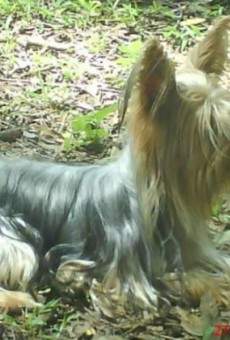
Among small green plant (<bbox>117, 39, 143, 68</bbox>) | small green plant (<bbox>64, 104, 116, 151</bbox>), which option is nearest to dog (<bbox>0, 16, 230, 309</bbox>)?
small green plant (<bbox>64, 104, 116, 151</bbox>)

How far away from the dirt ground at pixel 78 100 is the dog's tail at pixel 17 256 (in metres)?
0.10

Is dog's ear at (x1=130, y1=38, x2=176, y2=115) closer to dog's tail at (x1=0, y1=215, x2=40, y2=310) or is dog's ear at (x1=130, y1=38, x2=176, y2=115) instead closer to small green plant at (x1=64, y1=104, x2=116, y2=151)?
dog's tail at (x1=0, y1=215, x2=40, y2=310)

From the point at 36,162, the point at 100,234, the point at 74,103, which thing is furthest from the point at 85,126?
the point at 100,234

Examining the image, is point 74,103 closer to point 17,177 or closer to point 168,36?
point 168,36

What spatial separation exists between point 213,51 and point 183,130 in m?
0.39

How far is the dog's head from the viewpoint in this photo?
133 inches

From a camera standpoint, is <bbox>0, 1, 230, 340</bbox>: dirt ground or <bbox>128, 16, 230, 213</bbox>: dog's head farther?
<bbox>0, 1, 230, 340</bbox>: dirt ground

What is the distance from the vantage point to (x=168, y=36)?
21.6ft

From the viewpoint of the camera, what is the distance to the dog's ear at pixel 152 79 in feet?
10.7

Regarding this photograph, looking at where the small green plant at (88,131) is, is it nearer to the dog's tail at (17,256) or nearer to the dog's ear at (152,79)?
the dog's tail at (17,256)

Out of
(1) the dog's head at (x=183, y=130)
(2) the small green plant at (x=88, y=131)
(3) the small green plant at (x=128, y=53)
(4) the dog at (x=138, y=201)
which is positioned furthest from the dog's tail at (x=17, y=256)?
(3) the small green plant at (x=128, y=53)

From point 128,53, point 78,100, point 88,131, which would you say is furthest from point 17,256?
point 128,53

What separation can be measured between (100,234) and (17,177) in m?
0.43

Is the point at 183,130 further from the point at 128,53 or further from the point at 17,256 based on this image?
the point at 128,53
